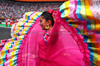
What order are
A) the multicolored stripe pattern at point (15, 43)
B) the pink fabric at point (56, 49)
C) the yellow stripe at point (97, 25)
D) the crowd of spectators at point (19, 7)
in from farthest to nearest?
the crowd of spectators at point (19, 7)
the multicolored stripe pattern at point (15, 43)
the pink fabric at point (56, 49)
the yellow stripe at point (97, 25)

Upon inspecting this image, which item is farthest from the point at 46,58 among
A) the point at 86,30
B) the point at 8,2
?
the point at 8,2

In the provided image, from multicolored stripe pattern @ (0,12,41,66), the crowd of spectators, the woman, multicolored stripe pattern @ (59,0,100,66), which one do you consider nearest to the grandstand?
the crowd of spectators

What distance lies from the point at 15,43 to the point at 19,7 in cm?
516

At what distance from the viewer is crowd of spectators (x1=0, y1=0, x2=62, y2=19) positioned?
17.5 feet

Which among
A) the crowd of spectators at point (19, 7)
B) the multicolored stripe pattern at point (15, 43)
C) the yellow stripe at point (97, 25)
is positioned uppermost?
the crowd of spectators at point (19, 7)

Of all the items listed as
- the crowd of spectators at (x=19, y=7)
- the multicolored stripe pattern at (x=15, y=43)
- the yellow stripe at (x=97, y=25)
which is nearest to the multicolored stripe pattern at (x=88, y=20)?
the yellow stripe at (x=97, y=25)

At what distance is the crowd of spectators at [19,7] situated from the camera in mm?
5324

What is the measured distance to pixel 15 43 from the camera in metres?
0.86

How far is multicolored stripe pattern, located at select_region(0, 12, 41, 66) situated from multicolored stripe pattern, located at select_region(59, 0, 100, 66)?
0.52m

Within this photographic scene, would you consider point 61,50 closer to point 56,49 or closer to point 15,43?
point 56,49

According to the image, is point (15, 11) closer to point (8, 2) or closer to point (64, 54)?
point (8, 2)

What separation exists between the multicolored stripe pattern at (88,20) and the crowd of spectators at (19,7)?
16.1 feet

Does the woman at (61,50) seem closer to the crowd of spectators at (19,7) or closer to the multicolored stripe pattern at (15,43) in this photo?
the multicolored stripe pattern at (15,43)

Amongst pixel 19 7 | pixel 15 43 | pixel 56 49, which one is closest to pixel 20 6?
pixel 19 7
